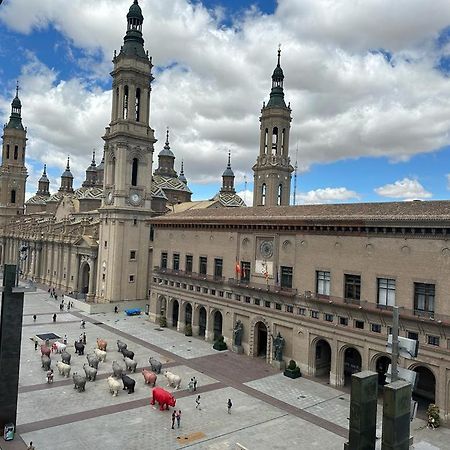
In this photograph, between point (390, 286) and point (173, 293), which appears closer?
point (390, 286)

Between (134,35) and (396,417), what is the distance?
68.1 m

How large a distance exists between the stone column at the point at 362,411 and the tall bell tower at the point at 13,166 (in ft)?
411

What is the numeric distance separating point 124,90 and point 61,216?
43.8m

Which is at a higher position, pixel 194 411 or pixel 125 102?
pixel 125 102

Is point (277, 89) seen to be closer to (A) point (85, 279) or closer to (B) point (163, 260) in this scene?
(B) point (163, 260)

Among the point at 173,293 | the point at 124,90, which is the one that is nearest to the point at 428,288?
the point at 173,293

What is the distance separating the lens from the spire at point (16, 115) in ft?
382

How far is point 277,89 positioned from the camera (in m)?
79.5

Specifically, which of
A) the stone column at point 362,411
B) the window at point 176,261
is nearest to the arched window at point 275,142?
the window at point 176,261

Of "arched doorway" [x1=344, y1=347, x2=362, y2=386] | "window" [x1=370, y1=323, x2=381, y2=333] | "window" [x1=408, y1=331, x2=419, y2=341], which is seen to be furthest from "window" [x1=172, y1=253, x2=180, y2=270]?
"window" [x1=408, y1=331, x2=419, y2=341]

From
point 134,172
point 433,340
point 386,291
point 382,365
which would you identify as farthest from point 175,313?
point 433,340

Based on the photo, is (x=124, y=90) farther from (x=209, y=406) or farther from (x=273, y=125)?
(x=209, y=406)

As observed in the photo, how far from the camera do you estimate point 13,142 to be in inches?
4594

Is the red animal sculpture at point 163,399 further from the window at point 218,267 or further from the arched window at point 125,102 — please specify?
the arched window at point 125,102
